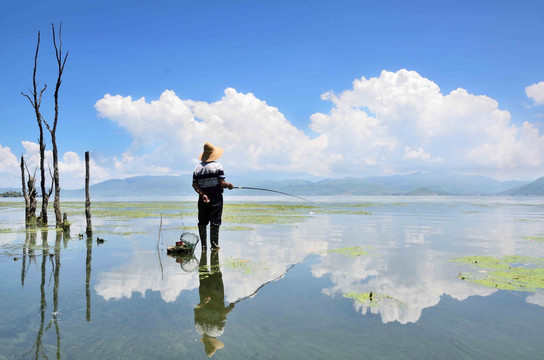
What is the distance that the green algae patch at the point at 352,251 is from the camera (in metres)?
10.9

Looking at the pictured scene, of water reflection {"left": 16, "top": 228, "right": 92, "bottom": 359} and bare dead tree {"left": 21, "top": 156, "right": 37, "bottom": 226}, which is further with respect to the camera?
bare dead tree {"left": 21, "top": 156, "right": 37, "bottom": 226}

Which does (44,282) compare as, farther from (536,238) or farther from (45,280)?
(536,238)

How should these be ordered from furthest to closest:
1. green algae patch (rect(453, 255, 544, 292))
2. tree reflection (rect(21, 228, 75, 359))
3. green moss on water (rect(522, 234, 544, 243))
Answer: green moss on water (rect(522, 234, 544, 243)), green algae patch (rect(453, 255, 544, 292)), tree reflection (rect(21, 228, 75, 359))

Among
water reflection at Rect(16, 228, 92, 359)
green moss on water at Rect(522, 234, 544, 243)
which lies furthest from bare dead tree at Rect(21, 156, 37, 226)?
green moss on water at Rect(522, 234, 544, 243)

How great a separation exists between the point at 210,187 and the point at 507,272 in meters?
8.36

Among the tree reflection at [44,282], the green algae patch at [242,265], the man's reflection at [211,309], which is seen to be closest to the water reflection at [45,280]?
the tree reflection at [44,282]

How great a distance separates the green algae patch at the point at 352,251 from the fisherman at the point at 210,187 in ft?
12.5

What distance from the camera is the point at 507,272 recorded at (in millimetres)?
8578

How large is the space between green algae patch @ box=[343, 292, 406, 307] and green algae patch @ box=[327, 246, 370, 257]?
4.32 m

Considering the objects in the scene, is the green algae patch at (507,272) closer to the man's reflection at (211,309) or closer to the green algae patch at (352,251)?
the green algae patch at (352,251)

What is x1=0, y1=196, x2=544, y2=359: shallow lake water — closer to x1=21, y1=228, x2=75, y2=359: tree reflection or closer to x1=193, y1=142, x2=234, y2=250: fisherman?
x1=21, y1=228, x2=75, y2=359: tree reflection

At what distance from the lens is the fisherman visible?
37.6ft

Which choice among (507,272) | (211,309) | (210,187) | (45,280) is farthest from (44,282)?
(507,272)

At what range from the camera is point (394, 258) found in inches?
407
